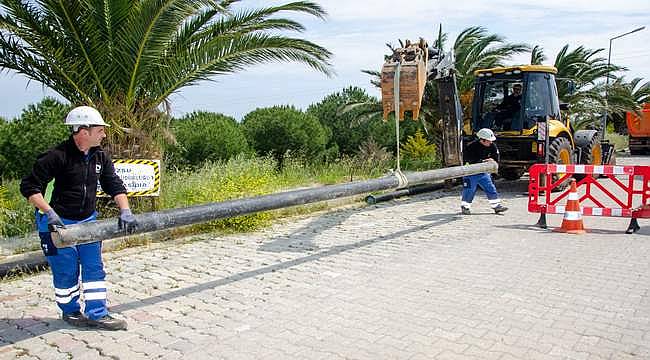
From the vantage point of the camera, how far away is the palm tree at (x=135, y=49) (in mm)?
8102

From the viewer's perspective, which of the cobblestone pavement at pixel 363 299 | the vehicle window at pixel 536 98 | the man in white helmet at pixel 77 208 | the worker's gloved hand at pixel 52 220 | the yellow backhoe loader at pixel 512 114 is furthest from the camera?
→ the vehicle window at pixel 536 98

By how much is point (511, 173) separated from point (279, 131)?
6.67 metres

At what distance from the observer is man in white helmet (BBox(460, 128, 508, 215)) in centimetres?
1054

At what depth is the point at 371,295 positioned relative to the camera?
584cm

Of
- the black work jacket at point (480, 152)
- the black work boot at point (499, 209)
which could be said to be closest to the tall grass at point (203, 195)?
the black work jacket at point (480, 152)

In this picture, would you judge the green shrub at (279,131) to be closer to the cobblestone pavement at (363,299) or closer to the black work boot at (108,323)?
the cobblestone pavement at (363,299)

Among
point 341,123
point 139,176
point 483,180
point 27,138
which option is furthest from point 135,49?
point 341,123

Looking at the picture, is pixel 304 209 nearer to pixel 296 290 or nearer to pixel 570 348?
pixel 296 290

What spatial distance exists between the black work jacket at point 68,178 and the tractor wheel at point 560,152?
390 inches

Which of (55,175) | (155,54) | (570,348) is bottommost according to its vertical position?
(570,348)

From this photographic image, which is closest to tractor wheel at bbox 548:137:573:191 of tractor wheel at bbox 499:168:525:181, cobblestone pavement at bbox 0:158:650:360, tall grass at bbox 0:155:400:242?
tractor wheel at bbox 499:168:525:181

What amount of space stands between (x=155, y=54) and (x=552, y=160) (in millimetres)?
8276

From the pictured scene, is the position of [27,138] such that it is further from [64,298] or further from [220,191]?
[64,298]

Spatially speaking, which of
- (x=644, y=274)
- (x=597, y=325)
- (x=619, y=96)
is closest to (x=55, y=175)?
(x=597, y=325)
